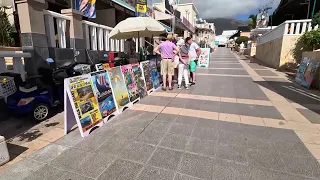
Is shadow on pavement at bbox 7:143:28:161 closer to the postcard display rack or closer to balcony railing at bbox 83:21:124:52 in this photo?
the postcard display rack

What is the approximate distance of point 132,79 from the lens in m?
4.84

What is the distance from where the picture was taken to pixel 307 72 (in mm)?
6562

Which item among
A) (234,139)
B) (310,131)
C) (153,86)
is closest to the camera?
(234,139)

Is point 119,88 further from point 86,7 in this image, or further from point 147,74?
point 86,7

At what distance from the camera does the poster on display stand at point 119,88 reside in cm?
409

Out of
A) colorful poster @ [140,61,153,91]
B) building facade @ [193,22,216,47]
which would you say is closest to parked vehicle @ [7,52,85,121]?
colorful poster @ [140,61,153,91]

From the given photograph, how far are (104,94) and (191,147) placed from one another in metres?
1.96

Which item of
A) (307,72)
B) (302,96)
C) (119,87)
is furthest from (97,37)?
(307,72)

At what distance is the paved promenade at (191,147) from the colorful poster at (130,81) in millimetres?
394

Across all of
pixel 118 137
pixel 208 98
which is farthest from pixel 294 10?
pixel 118 137

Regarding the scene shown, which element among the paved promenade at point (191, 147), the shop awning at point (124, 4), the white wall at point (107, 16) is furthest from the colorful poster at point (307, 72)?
the white wall at point (107, 16)

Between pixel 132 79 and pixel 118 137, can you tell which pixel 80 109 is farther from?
pixel 132 79

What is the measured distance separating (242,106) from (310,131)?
4.90 ft

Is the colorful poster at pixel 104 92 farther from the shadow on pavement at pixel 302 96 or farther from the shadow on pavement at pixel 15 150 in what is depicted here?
the shadow on pavement at pixel 302 96
